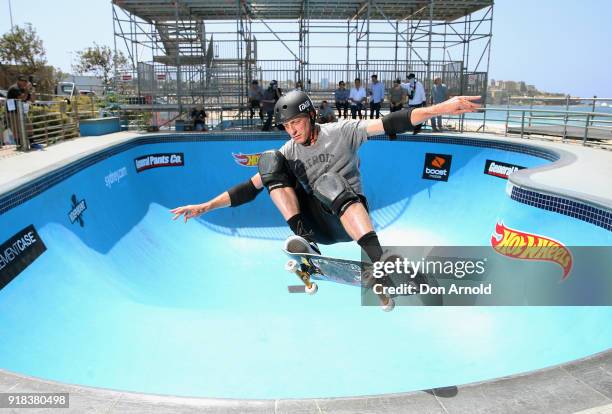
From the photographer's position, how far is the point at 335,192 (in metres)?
3.57

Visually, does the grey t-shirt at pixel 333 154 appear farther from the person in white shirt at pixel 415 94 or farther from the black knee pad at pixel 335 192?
the person in white shirt at pixel 415 94

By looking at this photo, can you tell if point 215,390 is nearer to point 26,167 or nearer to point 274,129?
point 26,167

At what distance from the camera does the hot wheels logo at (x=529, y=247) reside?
197 inches

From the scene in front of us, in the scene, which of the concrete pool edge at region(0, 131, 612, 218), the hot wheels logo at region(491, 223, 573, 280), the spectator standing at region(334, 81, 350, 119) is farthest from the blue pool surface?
the spectator standing at region(334, 81, 350, 119)

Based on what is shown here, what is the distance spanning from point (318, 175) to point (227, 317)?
3496mm

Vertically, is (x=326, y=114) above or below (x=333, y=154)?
above

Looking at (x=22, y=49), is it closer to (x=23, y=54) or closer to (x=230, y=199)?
(x=23, y=54)

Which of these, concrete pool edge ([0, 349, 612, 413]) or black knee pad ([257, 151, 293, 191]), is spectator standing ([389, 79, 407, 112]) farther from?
concrete pool edge ([0, 349, 612, 413])

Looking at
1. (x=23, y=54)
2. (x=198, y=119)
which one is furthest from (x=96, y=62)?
(x=198, y=119)

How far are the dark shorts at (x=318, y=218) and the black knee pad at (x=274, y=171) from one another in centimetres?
20

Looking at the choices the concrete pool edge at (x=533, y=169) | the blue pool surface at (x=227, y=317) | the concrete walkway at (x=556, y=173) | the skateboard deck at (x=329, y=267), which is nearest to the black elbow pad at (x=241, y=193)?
the skateboard deck at (x=329, y=267)

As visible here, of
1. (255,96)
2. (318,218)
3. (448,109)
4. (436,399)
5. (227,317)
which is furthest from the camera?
(255,96)

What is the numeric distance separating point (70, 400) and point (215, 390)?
251cm

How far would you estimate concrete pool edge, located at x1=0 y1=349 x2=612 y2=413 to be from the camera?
2.33 meters
